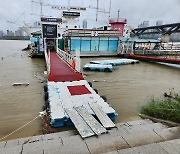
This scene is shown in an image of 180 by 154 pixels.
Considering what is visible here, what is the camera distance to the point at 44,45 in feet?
71.3

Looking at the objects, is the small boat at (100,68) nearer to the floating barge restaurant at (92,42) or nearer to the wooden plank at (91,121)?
the floating barge restaurant at (92,42)

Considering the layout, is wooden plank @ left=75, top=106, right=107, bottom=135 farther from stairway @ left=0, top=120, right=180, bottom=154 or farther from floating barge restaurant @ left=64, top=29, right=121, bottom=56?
floating barge restaurant @ left=64, top=29, right=121, bottom=56

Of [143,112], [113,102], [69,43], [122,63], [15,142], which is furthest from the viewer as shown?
[69,43]

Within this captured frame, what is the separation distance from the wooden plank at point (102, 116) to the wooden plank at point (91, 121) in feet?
0.68

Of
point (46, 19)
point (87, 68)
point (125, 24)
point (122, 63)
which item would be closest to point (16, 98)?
point (87, 68)

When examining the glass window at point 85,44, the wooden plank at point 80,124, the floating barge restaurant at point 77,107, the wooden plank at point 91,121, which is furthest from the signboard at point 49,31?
the wooden plank at point 80,124

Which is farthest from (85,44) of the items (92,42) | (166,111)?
(166,111)

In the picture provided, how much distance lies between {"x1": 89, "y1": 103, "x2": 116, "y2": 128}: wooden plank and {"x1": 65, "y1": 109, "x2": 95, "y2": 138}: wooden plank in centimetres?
55

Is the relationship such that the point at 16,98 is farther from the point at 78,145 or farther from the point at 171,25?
the point at 171,25

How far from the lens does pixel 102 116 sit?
510 centimetres

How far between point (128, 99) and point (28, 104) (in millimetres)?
4703

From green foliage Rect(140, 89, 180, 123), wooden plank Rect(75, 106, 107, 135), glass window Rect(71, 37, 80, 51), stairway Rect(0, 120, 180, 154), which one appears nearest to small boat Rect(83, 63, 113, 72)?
green foliage Rect(140, 89, 180, 123)

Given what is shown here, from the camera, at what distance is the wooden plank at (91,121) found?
414cm

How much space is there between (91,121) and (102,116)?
19.4 inches
